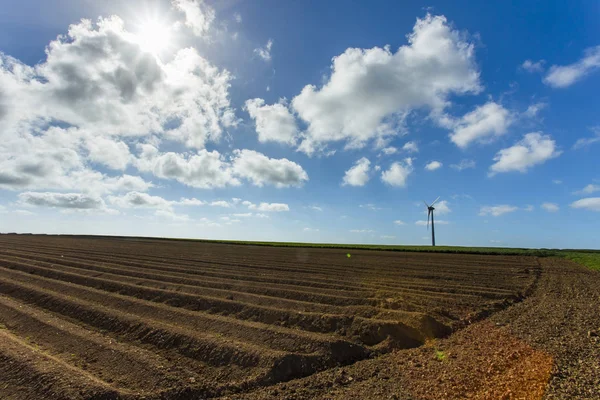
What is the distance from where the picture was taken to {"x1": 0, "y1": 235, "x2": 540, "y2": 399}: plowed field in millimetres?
6638

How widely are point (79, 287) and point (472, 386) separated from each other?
49.4 feet

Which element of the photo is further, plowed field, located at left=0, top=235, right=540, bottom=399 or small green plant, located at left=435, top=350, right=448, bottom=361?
small green plant, located at left=435, top=350, right=448, bottom=361

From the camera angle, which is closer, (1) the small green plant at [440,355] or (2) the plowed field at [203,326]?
(2) the plowed field at [203,326]

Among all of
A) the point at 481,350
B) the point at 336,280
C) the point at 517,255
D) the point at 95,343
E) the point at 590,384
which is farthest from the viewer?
the point at 517,255

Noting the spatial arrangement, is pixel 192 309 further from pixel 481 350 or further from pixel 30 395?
pixel 481 350

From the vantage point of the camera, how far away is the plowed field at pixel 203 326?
6.64m

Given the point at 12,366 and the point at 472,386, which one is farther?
the point at 12,366

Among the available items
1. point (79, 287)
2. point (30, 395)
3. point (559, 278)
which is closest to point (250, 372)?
point (30, 395)

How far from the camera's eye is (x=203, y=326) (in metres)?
9.55

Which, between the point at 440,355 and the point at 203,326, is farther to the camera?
the point at 203,326

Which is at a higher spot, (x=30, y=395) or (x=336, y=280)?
(x=336, y=280)

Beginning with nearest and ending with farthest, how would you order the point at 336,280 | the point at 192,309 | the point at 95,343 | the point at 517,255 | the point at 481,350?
the point at 481,350 → the point at 95,343 → the point at 192,309 → the point at 336,280 → the point at 517,255

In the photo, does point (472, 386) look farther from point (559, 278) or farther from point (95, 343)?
point (559, 278)

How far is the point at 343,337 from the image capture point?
345 inches
